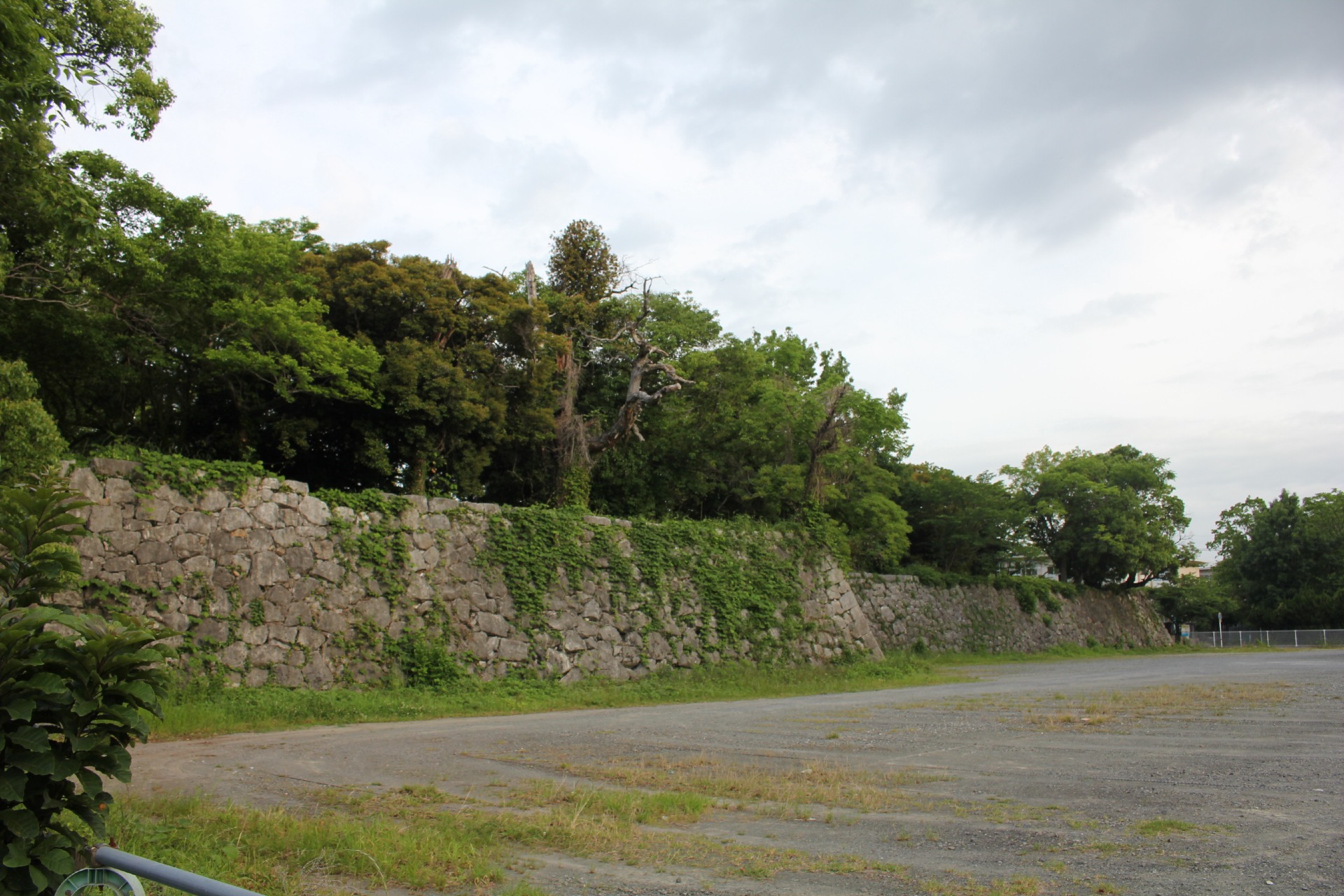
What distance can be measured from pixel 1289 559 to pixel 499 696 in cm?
5280

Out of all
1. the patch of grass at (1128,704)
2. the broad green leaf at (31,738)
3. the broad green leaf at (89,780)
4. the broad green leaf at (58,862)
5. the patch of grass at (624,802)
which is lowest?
the patch of grass at (1128,704)

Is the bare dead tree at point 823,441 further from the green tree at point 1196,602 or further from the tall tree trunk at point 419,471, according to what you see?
the green tree at point 1196,602

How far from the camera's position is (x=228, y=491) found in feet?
45.2

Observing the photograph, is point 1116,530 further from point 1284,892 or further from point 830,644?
point 1284,892

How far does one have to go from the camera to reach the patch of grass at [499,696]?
11.1 meters

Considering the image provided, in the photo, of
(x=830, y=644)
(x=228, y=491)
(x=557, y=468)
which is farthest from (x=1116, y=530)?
(x=228, y=491)

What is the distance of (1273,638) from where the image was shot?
4919 centimetres

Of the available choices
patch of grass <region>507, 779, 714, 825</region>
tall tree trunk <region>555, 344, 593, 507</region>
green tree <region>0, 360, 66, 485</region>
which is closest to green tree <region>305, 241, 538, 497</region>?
tall tree trunk <region>555, 344, 593, 507</region>

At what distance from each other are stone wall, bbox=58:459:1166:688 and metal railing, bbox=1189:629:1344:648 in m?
37.3

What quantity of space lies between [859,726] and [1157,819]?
19.4 ft

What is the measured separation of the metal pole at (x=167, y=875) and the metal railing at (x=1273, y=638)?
2174 inches

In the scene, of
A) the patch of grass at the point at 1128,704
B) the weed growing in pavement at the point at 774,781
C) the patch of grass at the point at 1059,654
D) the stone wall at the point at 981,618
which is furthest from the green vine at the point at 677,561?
the weed growing in pavement at the point at 774,781

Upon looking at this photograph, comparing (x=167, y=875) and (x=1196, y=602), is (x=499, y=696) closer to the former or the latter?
(x=167, y=875)

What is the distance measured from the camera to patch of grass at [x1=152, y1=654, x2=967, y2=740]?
11141mm
